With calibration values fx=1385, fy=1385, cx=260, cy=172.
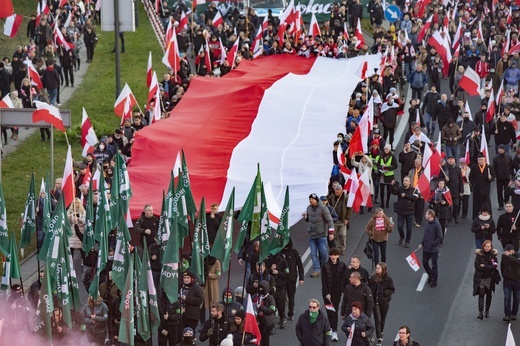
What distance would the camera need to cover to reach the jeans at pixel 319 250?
78.2 feet

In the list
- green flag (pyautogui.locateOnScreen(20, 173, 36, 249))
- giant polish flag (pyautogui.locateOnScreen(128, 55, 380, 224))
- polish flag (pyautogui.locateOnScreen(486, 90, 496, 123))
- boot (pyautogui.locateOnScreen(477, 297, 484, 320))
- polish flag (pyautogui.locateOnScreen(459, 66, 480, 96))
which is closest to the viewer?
boot (pyautogui.locateOnScreen(477, 297, 484, 320))

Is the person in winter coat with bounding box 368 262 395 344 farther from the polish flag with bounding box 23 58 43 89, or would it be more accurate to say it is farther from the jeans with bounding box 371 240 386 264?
the polish flag with bounding box 23 58 43 89

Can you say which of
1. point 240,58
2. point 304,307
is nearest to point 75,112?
point 240,58

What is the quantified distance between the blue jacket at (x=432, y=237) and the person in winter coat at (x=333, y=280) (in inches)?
102

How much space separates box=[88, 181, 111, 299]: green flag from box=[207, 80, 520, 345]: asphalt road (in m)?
2.79

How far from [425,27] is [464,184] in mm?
13433

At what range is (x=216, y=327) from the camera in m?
19.9

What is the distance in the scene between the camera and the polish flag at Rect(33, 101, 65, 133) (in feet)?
86.4

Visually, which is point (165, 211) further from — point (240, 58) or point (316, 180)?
point (240, 58)

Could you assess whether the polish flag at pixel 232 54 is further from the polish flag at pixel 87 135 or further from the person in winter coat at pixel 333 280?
the person in winter coat at pixel 333 280

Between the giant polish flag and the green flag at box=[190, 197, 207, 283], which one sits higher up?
the green flag at box=[190, 197, 207, 283]

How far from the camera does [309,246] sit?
2517cm

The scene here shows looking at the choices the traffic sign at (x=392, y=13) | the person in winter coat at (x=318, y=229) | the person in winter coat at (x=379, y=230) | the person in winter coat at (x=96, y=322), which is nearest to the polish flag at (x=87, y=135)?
the person in winter coat at (x=318, y=229)

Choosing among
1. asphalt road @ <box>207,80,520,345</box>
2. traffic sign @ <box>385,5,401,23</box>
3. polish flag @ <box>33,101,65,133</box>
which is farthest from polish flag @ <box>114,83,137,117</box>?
traffic sign @ <box>385,5,401,23</box>
